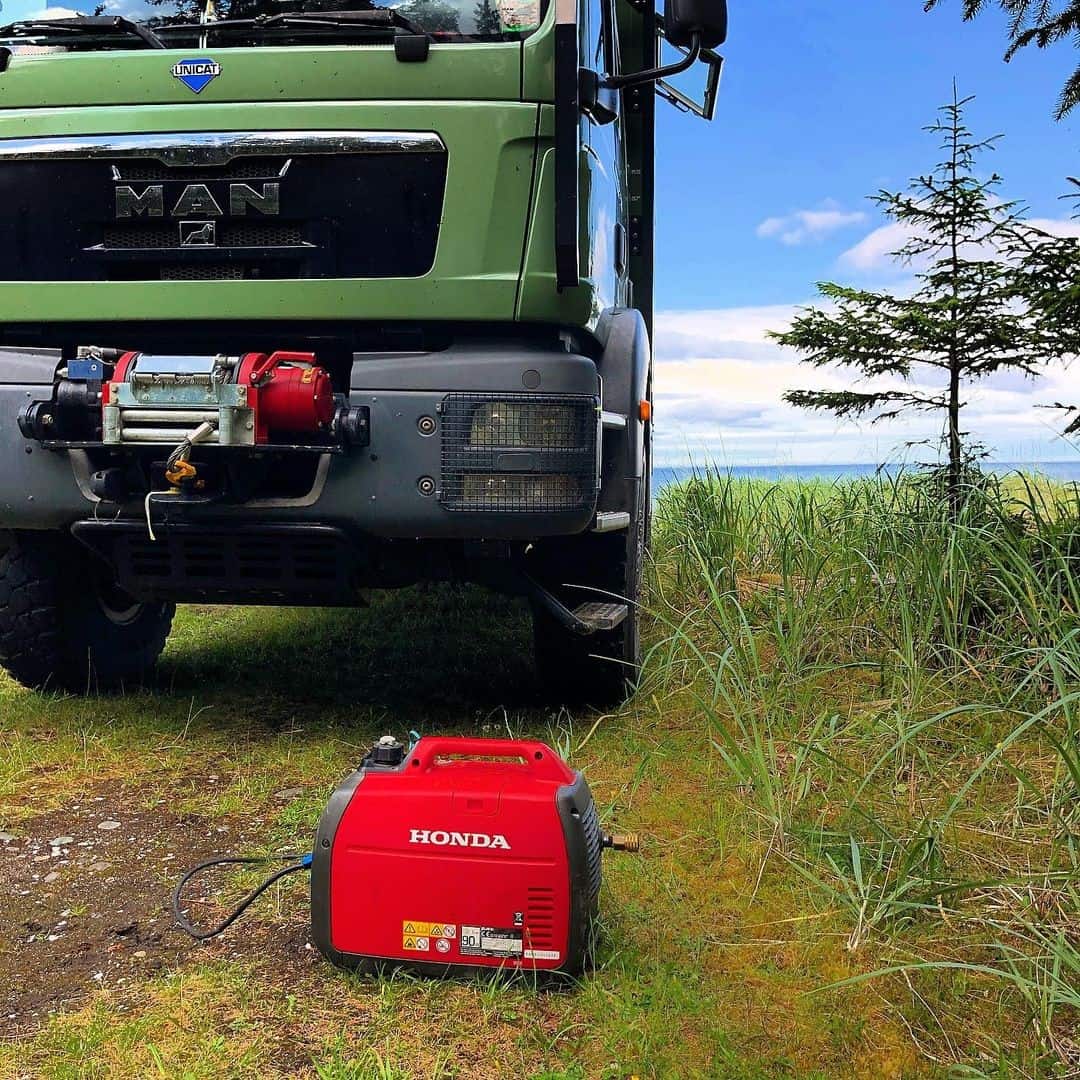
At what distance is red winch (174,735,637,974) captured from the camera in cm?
206

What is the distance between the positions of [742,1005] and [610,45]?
329 cm

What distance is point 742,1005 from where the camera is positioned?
6.70 ft

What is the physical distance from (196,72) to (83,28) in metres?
0.47

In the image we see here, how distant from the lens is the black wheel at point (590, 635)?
3.85 metres

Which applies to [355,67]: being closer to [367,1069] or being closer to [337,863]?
[337,863]

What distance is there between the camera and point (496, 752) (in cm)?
219

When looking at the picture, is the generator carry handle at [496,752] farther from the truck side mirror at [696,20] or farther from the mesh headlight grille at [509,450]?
the truck side mirror at [696,20]

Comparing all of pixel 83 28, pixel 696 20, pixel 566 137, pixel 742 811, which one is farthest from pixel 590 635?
pixel 83 28

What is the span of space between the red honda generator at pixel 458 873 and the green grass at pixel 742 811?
0.24 ft

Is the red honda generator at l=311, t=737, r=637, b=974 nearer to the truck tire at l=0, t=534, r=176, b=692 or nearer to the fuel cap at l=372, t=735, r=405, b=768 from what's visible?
the fuel cap at l=372, t=735, r=405, b=768

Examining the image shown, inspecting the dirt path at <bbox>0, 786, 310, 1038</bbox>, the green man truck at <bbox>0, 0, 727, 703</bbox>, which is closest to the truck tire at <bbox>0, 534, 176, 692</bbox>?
the green man truck at <bbox>0, 0, 727, 703</bbox>

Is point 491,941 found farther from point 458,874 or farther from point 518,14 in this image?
point 518,14

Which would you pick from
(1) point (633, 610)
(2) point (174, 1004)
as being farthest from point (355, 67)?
(2) point (174, 1004)

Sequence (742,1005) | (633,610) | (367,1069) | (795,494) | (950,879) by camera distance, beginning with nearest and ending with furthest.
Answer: (367,1069) < (742,1005) < (950,879) < (633,610) < (795,494)
